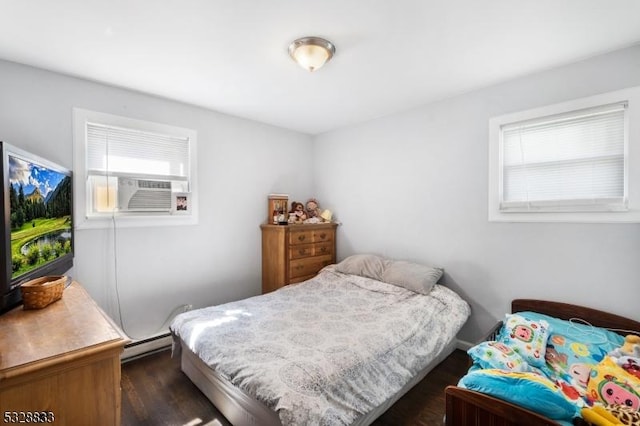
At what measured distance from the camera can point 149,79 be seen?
235 cm

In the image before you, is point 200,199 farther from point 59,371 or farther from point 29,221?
point 59,371

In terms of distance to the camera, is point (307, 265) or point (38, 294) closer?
point (38, 294)

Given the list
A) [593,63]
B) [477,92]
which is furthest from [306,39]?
[593,63]

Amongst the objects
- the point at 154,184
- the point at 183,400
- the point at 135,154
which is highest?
the point at 135,154

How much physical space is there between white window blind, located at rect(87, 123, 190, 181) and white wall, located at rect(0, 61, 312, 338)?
152 mm

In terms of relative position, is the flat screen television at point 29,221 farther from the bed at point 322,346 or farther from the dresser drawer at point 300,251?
the dresser drawer at point 300,251

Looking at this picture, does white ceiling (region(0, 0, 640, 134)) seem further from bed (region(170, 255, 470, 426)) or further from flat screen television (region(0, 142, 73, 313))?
bed (region(170, 255, 470, 426))

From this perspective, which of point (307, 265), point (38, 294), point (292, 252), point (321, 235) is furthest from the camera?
point (321, 235)

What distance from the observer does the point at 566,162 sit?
2195mm

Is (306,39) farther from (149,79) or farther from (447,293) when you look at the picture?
(447,293)

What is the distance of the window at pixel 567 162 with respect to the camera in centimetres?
197

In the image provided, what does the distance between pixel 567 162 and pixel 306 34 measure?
219 centimetres

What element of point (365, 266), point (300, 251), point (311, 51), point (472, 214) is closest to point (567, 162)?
point (472, 214)

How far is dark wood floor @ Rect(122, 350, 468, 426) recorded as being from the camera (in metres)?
1.80
